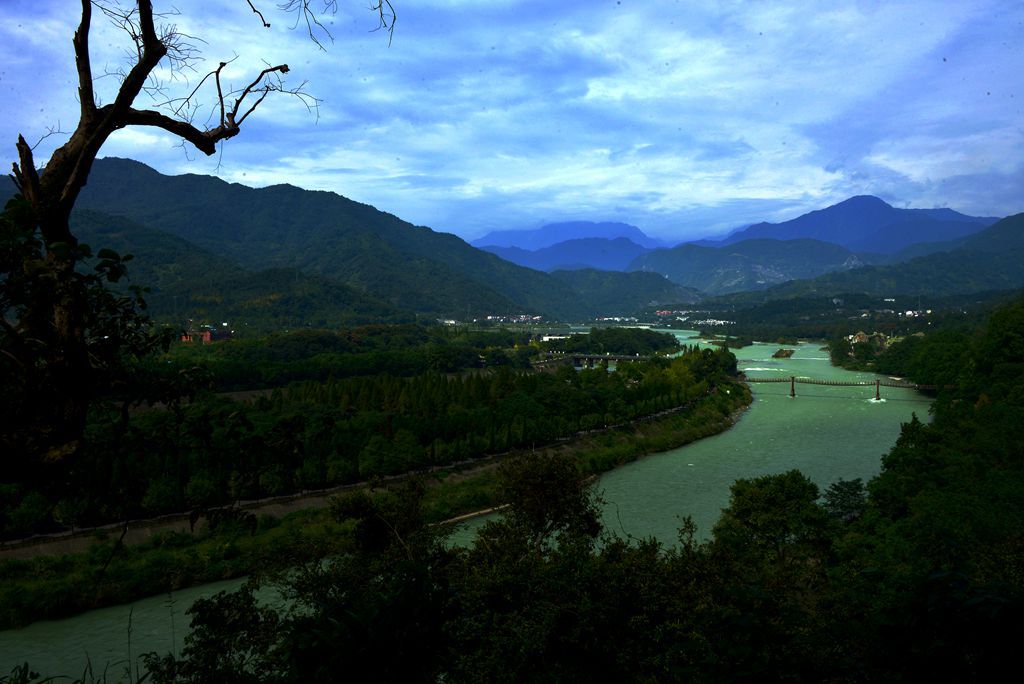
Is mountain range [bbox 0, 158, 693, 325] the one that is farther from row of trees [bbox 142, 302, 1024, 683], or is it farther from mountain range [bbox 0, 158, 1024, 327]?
row of trees [bbox 142, 302, 1024, 683]

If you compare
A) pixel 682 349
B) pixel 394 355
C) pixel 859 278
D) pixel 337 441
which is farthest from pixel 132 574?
pixel 859 278

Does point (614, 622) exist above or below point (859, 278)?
below

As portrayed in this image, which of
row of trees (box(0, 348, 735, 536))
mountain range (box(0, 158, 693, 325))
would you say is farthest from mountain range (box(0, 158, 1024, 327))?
row of trees (box(0, 348, 735, 536))

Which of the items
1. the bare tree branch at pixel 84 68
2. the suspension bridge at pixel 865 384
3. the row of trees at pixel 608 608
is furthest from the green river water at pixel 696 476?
the bare tree branch at pixel 84 68

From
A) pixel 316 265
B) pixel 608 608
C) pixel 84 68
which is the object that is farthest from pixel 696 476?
pixel 316 265

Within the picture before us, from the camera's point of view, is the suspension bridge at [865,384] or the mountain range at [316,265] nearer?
the suspension bridge at [865,384]

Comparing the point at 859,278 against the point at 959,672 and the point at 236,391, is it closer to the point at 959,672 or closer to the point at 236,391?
the point at 236,391

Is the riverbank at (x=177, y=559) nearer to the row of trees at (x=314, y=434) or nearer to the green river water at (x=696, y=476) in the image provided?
the green river water at (x=696, y=476)
